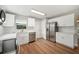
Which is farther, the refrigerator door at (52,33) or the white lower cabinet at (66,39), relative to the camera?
the refrigerator door at (52,33)

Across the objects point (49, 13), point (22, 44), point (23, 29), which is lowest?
point (22, 44)

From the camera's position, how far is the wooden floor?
30.0 inches

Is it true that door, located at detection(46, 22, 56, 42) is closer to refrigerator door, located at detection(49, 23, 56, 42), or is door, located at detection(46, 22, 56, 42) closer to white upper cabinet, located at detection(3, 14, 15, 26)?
refrigerator door, located at detection(49, 23, 56, 42)

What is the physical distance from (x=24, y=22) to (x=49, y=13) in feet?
1.24

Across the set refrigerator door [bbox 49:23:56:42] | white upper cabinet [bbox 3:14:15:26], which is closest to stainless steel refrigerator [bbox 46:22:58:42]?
refrigerator door [bbox 49:23:56:42]

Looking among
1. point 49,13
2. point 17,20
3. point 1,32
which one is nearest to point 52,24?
point 49,13

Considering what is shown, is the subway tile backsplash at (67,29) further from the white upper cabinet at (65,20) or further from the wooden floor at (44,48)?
the wooden floor at (44,48)

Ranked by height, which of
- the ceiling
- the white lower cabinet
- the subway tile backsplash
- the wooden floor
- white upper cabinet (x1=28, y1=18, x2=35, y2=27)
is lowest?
the wooden floor

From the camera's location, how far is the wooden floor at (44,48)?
0.76 metres

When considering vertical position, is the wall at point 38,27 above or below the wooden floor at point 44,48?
above

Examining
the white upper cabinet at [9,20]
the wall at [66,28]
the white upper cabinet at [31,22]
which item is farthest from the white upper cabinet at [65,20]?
the white upper cabinet at [9,20]

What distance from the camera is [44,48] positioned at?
32.3 inches

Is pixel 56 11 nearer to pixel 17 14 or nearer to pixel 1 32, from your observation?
pixel 17 14
